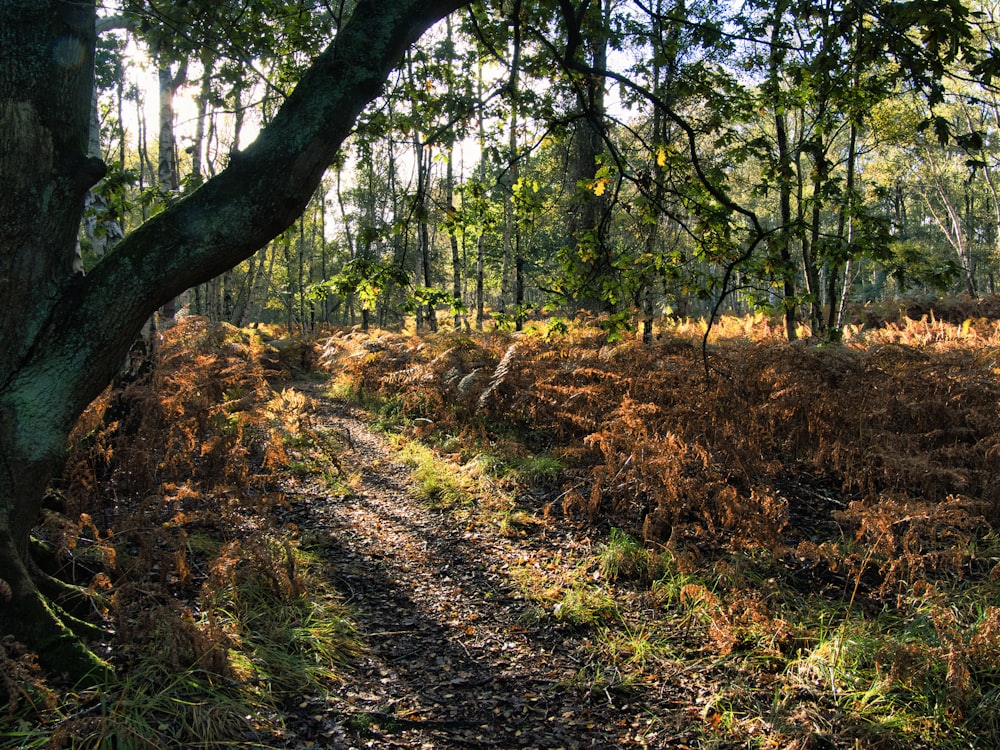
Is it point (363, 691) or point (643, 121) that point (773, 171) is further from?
point (643, 121)

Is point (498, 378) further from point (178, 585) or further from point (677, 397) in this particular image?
point (178, 585)

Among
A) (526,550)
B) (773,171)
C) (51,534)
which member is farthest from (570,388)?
(51,534)

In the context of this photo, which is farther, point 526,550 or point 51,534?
point 526,550

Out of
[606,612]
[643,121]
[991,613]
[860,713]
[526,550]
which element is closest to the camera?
[860,713]

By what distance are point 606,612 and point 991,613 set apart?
6.69ft

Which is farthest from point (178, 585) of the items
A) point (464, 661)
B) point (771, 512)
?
point (771, 512)

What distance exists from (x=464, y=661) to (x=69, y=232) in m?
2.93

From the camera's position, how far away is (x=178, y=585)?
11.6 feet

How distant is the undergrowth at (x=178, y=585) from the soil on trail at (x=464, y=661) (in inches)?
9.3

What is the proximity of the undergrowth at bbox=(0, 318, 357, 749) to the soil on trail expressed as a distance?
24 cm

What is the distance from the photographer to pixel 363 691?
9.83 ft

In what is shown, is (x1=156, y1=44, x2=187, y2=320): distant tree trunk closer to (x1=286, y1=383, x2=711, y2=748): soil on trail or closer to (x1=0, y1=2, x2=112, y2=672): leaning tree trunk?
(x1=286, y1=383, x2=711, y2=748): soil on trail

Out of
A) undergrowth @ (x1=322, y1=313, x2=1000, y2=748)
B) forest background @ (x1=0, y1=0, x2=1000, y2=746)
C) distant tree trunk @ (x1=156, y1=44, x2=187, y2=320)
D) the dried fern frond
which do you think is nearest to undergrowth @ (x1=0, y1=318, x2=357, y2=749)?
forest background @ (x1=0, y1=0, x2=1000, y2=746)

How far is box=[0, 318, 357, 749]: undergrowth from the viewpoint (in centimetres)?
236
